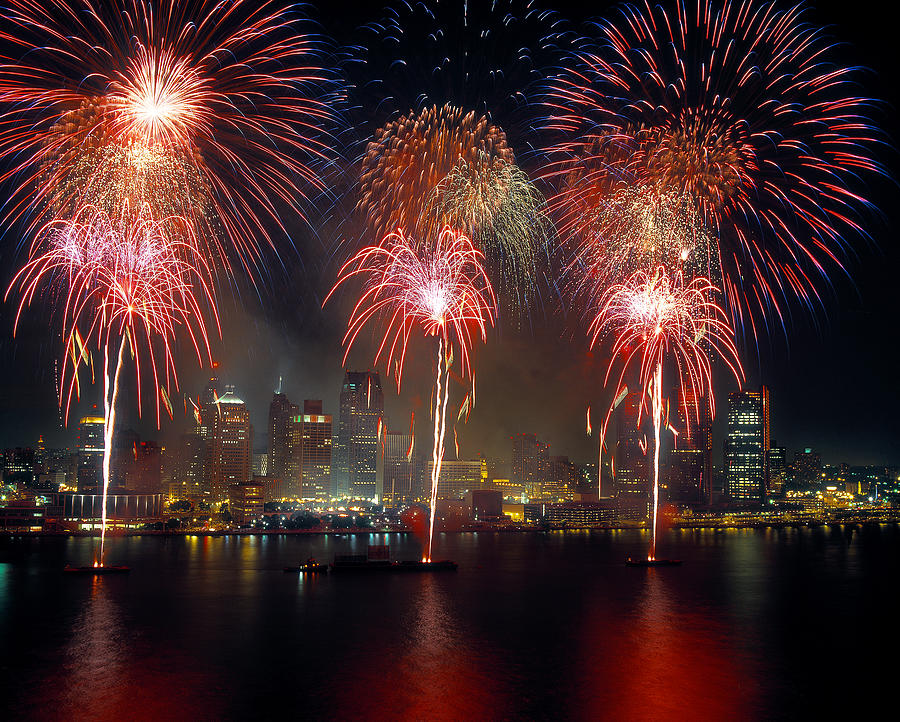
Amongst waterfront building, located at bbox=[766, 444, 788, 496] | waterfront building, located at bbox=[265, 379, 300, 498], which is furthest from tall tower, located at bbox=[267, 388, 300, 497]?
waterfront building, located at bbox=[766, 444, 788, 496]

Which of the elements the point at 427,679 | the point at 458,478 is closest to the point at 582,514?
the point at 458,478

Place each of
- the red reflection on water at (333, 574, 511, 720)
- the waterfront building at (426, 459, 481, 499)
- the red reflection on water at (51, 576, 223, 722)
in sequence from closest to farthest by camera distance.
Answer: the red reflection on water at (51, 576, 223, 722), the red reflection on water at (333, 574, 511, 720), the waterfront building at (426, 459, 481, 499)

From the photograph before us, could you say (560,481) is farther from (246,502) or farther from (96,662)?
(96,662)

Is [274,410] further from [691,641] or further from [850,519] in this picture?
[691,641]

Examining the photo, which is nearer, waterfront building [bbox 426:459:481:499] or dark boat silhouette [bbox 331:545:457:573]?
dark boat silhouette [bbox 331:545:457:573]

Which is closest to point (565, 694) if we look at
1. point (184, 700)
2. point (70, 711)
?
point (184, 700)

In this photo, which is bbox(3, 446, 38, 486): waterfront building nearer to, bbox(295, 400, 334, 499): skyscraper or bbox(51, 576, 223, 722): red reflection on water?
bbox(295, 400, 334, 499): skyscraper

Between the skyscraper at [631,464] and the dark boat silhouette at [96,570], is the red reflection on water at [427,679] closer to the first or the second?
the dark boat silhouette at [96,570]

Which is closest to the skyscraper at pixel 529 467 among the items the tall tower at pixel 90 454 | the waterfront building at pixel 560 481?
the waterfront building at pixel 560 481
